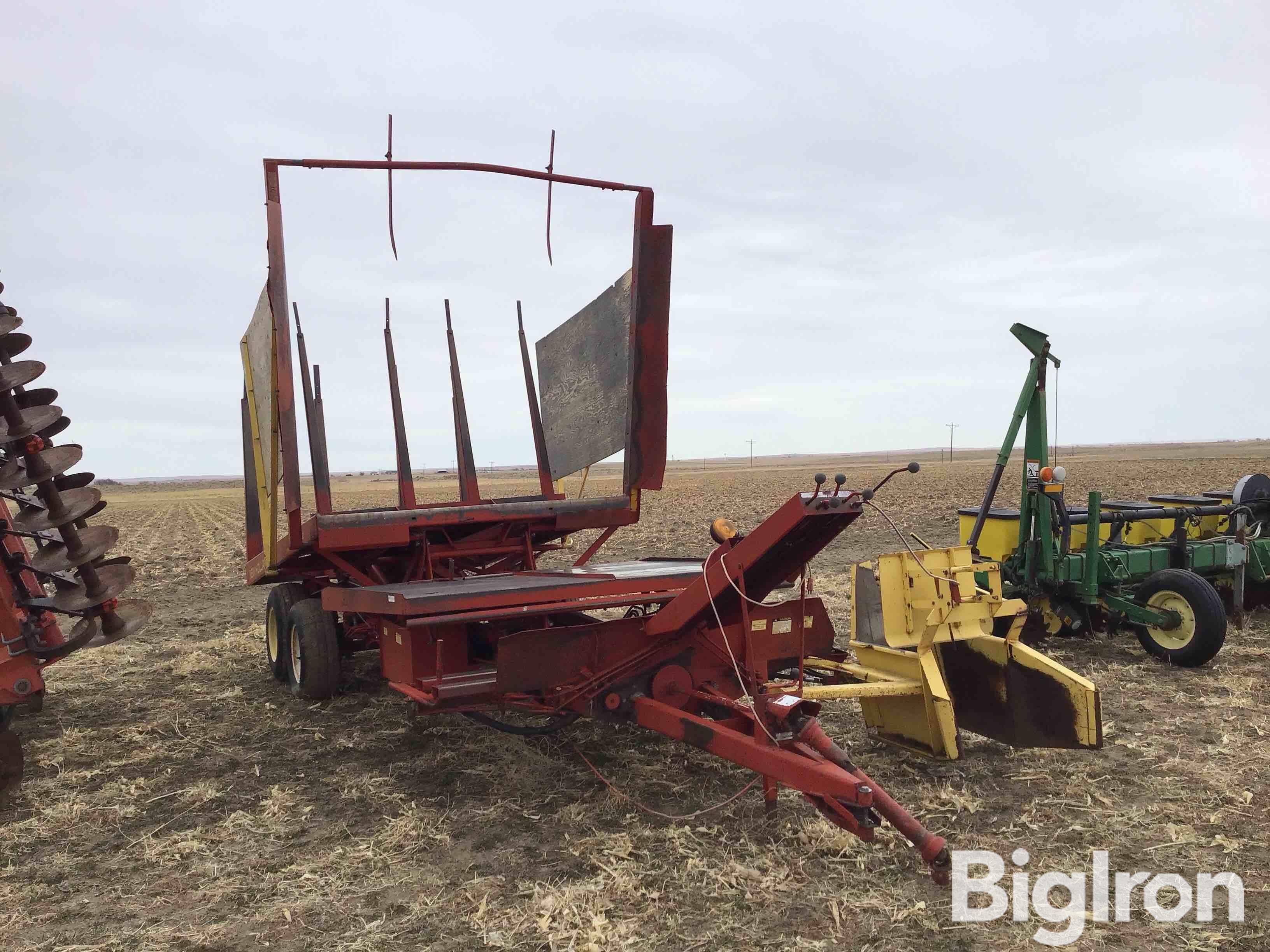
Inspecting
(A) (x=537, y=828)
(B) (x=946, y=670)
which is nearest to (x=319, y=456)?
(A) (x=537, y=828)

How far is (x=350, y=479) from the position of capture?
493 ft

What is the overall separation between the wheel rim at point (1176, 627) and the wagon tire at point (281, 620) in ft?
20.0

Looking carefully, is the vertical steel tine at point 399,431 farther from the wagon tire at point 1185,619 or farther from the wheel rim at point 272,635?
the wagon tire at point 1185,619

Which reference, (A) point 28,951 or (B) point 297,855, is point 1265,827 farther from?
(A) point 28,951

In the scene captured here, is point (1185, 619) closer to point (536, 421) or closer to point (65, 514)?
point (536, 421)

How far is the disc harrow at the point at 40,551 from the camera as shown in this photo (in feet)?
14.5

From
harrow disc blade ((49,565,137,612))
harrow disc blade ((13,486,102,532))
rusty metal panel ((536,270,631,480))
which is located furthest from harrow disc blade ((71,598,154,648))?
rusty metal panel ((536,270,631,480))

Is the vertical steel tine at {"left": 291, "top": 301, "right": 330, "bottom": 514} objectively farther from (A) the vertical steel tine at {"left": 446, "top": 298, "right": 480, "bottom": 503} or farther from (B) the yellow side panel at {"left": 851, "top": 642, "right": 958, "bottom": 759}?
(B) the yellow side panel at {"left": 851, "top": 642, "right": 958, "bottom": 759}

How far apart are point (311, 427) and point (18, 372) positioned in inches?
71.2

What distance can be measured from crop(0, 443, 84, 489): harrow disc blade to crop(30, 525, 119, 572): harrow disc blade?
0.36 m

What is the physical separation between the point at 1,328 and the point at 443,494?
1554 inches

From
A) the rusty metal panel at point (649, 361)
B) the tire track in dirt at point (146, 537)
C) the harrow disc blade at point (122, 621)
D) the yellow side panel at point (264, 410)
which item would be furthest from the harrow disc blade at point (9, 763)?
the tire track in dirt at point (146, 537)

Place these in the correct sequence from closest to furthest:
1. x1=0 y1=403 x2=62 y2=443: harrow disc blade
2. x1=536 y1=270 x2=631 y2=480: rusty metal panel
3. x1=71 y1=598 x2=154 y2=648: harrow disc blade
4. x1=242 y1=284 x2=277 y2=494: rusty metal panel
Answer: x1=0 y1=403 x2=62 y2=443: harrow disc blade
x1=71 y1=598 x2=154 y2=648: harrow disc blade
x1=242 y1=284 x2=277 y2=494: rusty metal panel
x1=536 y1=270 x2=631 y2=480: rusty metal panel

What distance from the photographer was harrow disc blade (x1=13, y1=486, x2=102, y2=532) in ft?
14.7
